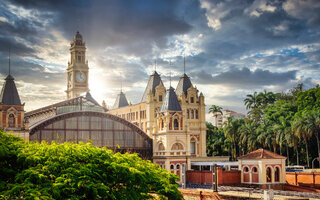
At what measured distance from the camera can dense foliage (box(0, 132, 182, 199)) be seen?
23219 mm

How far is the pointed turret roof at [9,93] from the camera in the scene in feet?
190

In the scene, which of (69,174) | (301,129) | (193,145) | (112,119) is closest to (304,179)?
(301,129)

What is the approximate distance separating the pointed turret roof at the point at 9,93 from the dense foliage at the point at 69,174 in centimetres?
2939

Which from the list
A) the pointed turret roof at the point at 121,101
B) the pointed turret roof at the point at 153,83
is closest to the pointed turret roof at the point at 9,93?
the pointed turret roof at the point at 153,83

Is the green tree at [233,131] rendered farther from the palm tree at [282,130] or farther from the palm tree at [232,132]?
the palm tree at [282,130]

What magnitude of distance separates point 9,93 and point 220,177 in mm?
31926

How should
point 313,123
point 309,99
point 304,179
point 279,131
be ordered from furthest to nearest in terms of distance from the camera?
point 309,99, point 279,131, point 313,123, point 304,179

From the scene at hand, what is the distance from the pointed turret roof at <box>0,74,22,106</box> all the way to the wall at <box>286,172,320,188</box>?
40.2 m

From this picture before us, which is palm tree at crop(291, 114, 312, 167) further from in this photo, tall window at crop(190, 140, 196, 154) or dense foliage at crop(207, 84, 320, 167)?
tall window at crop(190, 140, 196, 154)

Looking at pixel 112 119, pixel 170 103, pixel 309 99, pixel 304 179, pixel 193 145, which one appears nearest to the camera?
pixel 304 179

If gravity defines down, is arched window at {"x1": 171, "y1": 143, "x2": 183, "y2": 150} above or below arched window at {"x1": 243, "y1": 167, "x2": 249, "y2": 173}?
above

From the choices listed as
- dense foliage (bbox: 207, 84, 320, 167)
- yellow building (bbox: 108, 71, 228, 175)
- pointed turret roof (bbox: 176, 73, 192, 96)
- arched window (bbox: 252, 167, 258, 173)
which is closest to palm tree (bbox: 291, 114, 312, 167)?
dense foliage (bbox: 207, 84, 320, 167)

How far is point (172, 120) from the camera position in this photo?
218ft

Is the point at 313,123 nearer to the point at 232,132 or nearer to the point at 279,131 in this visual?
the point at 279,131
